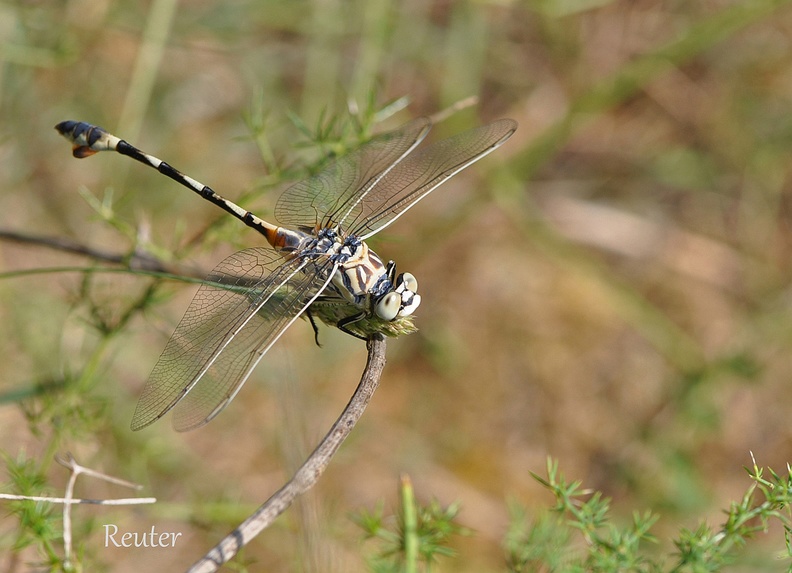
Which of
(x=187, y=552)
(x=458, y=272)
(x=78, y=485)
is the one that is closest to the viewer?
(x=78, y=485)

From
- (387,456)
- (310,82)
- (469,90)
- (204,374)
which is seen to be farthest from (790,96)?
(204,374)

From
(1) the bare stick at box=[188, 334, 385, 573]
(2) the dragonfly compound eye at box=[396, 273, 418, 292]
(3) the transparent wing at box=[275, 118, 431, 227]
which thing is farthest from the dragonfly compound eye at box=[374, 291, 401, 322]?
(3) the transparent wing at box=[275, 118, 431, 227]

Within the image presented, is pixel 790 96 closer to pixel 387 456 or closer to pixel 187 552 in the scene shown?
pixel 387 456

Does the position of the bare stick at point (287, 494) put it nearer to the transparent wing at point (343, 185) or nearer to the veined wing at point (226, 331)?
the veined wing at point (226, 331)

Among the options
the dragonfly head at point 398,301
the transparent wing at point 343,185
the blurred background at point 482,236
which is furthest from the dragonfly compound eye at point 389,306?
the blurred background at point 482,236

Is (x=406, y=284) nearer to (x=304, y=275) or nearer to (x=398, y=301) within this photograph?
(x=398, y=301)

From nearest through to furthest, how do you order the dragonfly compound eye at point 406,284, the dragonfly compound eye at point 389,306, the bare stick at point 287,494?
1. the bare stick at point 287,494
2. the dragonfly compound eye at point 389,306
3. the dragonfly compound eye at point 406,284

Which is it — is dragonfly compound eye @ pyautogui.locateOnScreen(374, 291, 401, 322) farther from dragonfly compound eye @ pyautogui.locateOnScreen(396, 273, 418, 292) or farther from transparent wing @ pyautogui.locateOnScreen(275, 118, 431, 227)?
transparent wing @ pyautogui.locateOnScreen(275, 118, 431, 227)
